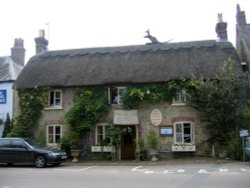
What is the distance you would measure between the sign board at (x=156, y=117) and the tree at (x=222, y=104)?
7.70ft

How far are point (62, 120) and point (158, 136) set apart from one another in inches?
254

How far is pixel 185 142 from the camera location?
21641mm

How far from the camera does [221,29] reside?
24656 mm

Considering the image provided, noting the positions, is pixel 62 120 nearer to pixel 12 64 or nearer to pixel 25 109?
pixel 25 109

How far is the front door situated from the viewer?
22.6 metres

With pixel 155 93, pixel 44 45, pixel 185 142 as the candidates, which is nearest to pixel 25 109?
pixel 44 45

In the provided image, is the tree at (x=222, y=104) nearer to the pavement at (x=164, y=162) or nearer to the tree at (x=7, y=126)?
the pavement at (x=164, y=162)

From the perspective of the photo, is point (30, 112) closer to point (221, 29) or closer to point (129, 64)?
point (129, 64)

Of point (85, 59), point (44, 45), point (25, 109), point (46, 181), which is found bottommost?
point (46, 181)

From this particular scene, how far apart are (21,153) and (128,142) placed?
22.9 ft

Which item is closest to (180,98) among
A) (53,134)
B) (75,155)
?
(75,155)

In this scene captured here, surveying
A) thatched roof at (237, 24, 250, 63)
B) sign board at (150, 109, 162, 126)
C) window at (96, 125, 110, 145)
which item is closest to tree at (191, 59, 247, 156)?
sign board at (150, 109, 162, 126)

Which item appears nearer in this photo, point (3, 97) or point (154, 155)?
point (154, 155)

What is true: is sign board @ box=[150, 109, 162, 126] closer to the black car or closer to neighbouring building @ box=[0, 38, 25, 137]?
the black car
